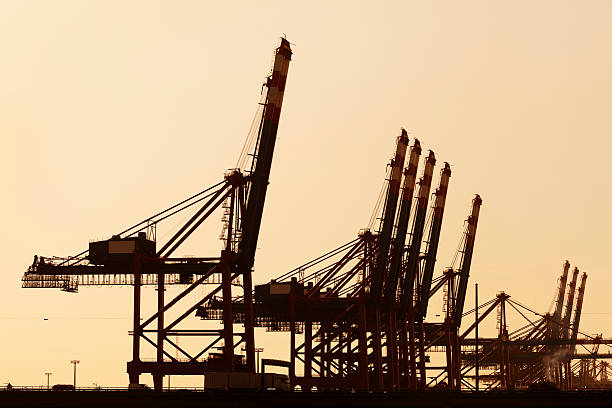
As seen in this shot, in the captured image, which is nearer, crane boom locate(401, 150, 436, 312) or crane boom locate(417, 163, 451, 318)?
crane boom locate(401, 150, 436, 312)

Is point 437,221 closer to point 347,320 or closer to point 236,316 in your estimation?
point 347,320

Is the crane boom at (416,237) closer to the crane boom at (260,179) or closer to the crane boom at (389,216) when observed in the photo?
the crane boom at (389,216)

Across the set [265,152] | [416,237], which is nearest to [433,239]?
[416,237]

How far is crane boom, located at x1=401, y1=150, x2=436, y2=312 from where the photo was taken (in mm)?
177875

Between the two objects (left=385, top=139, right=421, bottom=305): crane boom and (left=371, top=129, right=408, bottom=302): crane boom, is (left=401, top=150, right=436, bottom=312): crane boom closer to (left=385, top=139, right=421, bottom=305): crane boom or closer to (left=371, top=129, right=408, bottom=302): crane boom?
(left=385, top=139, right=421, bottom=305): crane boom

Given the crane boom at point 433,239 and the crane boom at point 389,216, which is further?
the crane boom at point 433,239

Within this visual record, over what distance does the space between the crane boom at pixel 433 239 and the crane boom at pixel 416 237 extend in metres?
5.16

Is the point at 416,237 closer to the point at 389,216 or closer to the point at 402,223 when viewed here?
the point at 402,223

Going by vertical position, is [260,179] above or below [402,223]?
below

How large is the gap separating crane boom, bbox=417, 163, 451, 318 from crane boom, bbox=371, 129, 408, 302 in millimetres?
23869

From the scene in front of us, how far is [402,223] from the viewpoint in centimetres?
17100

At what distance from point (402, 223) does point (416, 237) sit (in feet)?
27.5

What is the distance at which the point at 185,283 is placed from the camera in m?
131

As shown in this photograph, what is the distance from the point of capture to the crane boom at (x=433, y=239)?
7347 inches
